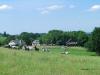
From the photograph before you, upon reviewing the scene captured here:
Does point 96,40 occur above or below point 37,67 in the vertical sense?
above

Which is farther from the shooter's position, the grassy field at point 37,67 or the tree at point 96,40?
the tree at point 96,40

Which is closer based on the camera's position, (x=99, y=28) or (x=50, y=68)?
(x=50, y=68)

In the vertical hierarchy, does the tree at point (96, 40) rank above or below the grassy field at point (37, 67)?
above

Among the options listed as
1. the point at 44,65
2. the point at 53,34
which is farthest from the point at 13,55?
the point at 53,34

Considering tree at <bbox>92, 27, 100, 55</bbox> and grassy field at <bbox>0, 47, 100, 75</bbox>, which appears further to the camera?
tree at <bbox>92, 27, 100, 55</bbox>

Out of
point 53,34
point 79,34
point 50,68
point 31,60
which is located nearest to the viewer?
point 50,68

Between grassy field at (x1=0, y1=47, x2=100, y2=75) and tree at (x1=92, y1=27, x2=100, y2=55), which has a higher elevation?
tree at (x1=92, y1=27, x2=100, y2=55)

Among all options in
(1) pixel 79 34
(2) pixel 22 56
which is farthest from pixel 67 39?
(2) pixel 22 56

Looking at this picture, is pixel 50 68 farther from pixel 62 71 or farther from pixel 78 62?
pixel 78 62

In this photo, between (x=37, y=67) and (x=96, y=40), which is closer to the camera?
(x=37, y=67)

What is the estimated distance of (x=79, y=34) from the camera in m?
151

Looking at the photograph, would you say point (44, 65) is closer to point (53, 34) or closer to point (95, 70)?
point (95, 70)

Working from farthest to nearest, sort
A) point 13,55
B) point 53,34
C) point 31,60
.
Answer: point 53,34, point 13,55, point 31,60

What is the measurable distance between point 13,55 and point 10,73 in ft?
15.9
